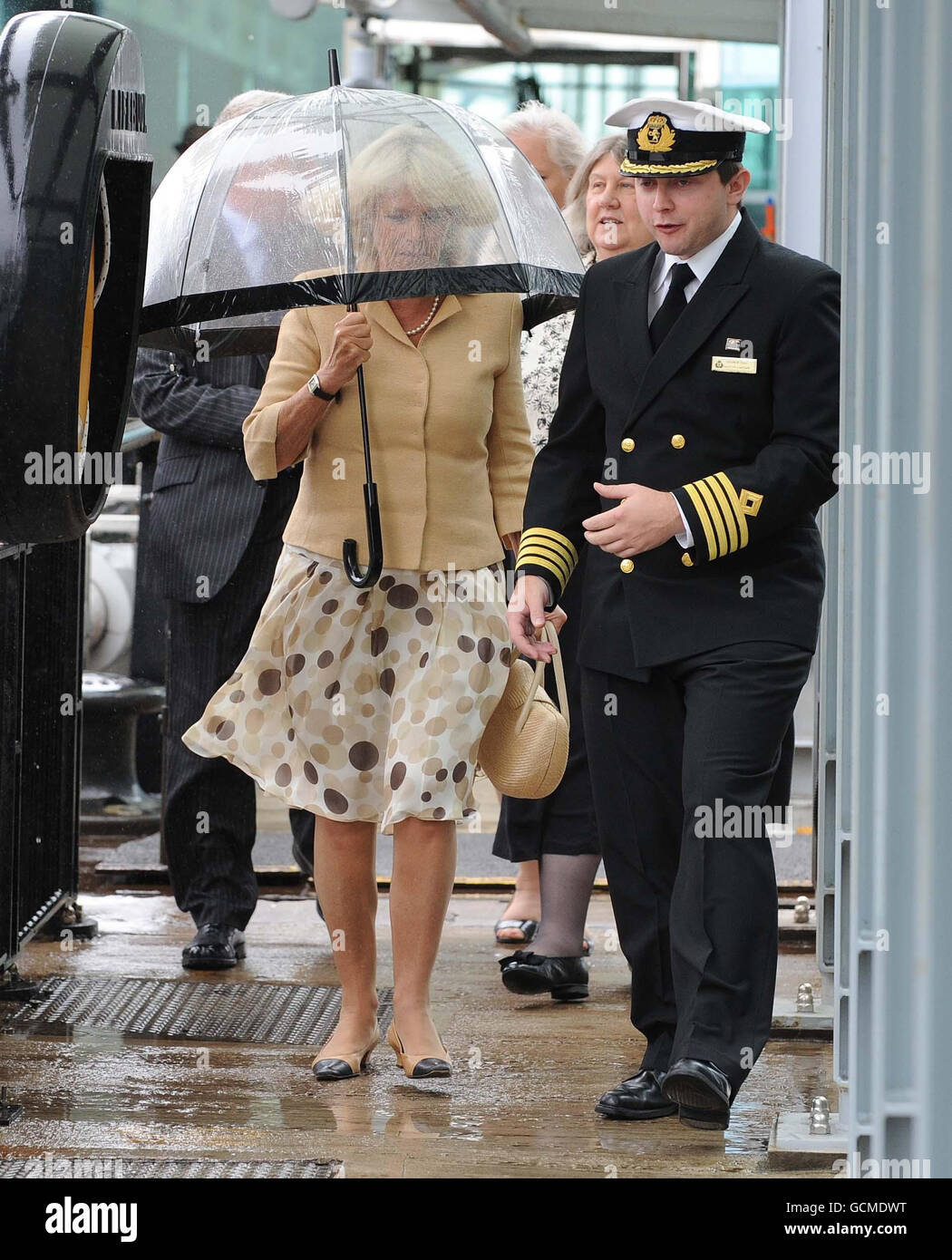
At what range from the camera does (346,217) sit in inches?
134

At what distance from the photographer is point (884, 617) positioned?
2225 millimetres

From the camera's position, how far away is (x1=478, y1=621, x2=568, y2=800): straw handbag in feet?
11.9

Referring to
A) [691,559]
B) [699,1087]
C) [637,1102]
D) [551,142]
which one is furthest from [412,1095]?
[551,142]

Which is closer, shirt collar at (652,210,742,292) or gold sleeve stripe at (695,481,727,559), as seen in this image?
gold sleeve stripe at (695,481,727,559)

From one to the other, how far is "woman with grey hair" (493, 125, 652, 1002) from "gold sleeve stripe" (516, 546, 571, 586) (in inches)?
30.7

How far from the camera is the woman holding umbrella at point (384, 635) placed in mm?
3568

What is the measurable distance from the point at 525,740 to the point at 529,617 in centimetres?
32

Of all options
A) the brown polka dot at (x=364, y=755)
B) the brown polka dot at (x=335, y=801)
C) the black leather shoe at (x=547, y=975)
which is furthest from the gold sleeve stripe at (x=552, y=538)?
the black leather shoe at (x=547, y=975)

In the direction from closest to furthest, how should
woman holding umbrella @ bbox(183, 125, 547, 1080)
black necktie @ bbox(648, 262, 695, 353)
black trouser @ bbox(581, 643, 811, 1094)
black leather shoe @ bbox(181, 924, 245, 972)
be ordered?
black trouser @ bbox(581, 643, 811, 1094) → black necktie @ bbox(648, 262, 695, 353) → woman holding umbrella @ bbox(183, 125, 547, 1080) → black leather shoe @ bbox(181, 924, 245, 972)

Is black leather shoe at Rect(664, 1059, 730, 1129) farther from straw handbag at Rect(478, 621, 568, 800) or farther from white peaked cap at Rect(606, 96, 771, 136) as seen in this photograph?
white peaked cap at Rect(606, 96, 771, 136)

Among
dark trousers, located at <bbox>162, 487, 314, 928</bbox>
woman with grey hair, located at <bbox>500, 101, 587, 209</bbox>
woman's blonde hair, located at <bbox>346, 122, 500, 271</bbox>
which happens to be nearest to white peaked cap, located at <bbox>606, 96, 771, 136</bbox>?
woman's blonde hair, located at <bbox>346, 122, 500, 271</bbox>

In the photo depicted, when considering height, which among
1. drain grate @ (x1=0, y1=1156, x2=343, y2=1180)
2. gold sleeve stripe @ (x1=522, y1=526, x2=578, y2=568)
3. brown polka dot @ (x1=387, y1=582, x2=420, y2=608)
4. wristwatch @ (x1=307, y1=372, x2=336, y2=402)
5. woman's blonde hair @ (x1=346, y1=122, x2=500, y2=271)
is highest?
woman's blonde hair @ (x1=346, y1=122, x2=500, y2=271)

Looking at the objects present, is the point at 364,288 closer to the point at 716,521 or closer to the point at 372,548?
the point at 372,548
